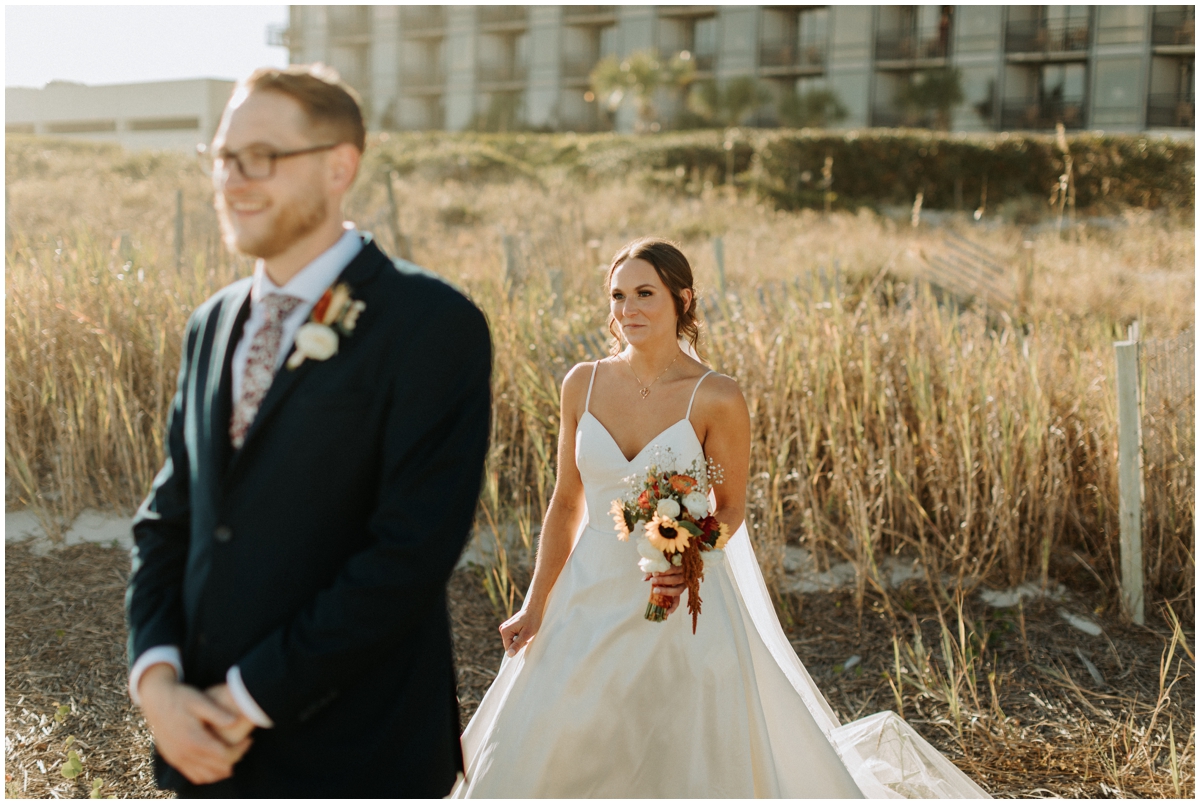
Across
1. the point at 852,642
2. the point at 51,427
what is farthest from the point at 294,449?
the point at 51,427

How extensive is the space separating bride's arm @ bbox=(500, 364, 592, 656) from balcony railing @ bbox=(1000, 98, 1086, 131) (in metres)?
31.8

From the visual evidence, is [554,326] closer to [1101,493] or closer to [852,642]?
[852,642]

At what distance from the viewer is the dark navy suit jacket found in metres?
1.54

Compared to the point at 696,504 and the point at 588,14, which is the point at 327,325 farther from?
the point at 588,14

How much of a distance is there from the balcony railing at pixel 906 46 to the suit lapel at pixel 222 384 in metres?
34.2

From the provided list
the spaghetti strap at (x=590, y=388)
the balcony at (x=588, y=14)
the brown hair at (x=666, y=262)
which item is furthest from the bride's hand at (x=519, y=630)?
the balcony at (x=588, y=14)

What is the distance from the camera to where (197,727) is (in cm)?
156

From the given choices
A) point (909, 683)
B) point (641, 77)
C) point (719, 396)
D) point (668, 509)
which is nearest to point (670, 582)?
point (668, 509)

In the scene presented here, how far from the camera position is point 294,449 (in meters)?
1.57

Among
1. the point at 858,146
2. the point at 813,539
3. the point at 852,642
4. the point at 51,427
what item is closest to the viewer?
the point at 852,642

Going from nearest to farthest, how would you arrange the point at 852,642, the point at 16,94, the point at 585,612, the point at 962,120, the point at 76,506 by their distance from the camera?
the point at 585,612
the point at 852,642
the point at 76,506
the point at 962,120
the point at 16,94

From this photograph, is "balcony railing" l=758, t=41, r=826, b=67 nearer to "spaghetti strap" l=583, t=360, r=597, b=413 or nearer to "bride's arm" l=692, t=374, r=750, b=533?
"spaghetti strap" l=583, t=360, r=597, b=413

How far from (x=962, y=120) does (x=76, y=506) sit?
105 feet

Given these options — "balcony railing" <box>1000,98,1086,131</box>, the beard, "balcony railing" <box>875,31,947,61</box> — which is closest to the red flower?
the beard
